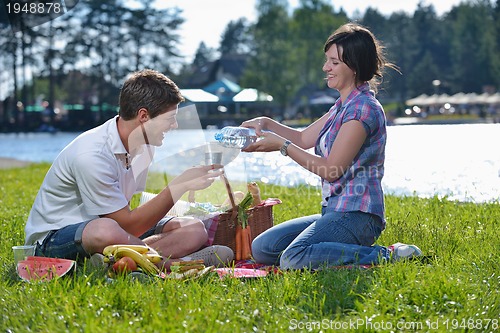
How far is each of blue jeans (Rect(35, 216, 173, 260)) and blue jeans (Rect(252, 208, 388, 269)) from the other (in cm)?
111

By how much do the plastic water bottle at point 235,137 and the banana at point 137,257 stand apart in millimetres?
816

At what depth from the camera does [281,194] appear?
8.53m

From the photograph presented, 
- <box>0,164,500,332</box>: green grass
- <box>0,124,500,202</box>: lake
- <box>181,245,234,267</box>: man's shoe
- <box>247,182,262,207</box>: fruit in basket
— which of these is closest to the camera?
<box>0,164,500,332</box>: green grass

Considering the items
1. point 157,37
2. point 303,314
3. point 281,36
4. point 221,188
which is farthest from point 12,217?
point 281,36

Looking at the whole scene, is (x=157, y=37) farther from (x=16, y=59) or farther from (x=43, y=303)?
(x=43, y=303)

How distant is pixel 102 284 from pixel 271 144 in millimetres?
1208

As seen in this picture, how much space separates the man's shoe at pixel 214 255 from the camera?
4.42 meters

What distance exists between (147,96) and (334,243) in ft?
4.30

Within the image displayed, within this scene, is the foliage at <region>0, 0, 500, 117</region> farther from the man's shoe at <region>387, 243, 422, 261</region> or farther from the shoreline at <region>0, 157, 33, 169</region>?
the man's shoe at <region>387, 243, 422, 261</region>

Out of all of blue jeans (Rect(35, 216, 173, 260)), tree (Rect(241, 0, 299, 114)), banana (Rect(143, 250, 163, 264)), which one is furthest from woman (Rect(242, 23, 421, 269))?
tree (Rect(241, 0, 299, 114))

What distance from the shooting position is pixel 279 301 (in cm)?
333

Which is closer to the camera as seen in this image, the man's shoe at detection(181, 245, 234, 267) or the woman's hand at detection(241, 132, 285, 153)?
the woman's hand at detection(241, 132, 285, 153)

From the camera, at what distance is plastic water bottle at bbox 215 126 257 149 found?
13.9 ft

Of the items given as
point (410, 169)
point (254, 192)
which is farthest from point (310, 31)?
point (254, 192)
